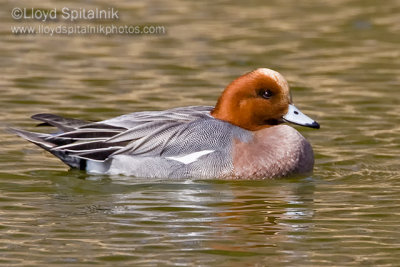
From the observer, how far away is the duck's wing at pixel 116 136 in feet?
30.1

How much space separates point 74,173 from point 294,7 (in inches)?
248

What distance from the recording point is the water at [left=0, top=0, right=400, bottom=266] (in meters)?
7.29

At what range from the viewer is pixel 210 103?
451 inches

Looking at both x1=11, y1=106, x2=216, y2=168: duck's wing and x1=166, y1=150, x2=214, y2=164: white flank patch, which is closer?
x1=166, y1=150, x2=214, y2=164: white flank patch

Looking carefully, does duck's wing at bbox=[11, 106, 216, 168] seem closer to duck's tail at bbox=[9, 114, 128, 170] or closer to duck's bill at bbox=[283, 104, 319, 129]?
duck's tail at bbox=[9, 114, 128, 170]

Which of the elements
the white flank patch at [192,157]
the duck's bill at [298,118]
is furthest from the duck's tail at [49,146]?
the duck's bill at [298,118]

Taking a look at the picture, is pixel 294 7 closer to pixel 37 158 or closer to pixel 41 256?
pixel 37 158

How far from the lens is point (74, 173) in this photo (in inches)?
367
